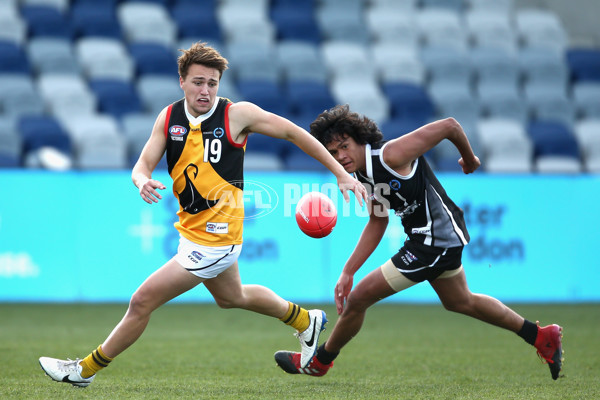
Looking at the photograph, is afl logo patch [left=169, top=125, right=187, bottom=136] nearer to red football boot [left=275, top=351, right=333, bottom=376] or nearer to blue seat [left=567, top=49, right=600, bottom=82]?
red football boot [left=275, top=351, right=333, bottom=376]

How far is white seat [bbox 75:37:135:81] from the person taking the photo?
14.5 m

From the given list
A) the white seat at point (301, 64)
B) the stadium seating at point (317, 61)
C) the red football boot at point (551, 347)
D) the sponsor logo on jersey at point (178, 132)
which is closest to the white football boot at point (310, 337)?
the red football boot at point (551, 347)

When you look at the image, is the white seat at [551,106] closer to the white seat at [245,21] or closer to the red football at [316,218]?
the white seat at [245,21]

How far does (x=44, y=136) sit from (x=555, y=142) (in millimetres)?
8792

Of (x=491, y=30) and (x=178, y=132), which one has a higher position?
(x=491, y=30)

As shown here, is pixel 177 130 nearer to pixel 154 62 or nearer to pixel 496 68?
pixel 154 62

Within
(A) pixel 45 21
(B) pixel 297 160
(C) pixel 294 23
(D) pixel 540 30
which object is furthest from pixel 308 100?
(D) pixel 540 30

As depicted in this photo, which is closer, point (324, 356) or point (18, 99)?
point (324, 356)

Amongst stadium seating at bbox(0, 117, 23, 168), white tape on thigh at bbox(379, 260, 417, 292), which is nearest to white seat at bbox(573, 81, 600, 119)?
stadium seating at bbox(0, 117, 23, 168)

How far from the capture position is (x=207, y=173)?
199 inches

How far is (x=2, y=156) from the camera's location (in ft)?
39.7

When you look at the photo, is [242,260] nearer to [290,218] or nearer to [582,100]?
[290,218]

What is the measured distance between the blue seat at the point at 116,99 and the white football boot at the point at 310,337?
9.01 m

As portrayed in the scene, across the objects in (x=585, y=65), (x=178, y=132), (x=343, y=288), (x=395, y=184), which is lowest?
(x=343, y=288)
